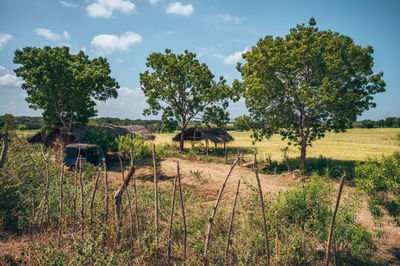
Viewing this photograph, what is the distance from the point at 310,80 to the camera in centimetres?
1335

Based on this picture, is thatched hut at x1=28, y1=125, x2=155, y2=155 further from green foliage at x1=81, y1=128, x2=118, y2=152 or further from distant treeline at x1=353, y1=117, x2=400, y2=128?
distant treeline at x1=353, y1=117, x2=400, y2=128

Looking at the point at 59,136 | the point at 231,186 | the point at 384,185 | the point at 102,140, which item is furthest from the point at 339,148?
the point at 59,136

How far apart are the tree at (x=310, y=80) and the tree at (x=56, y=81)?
1262 cm

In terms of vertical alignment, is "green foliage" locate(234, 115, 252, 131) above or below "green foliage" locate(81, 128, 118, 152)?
above

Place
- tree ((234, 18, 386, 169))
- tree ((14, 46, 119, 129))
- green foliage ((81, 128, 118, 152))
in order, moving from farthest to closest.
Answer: tree ((14, 46, 119, 129)), green foliage ((81, 128, 118, 152)), tree ((234, 18, 386, 169))

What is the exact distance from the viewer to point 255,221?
4.58 metres

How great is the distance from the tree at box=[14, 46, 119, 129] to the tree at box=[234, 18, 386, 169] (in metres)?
12.6

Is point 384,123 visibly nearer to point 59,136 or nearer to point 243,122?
point 243,122

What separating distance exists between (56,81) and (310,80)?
1779 centimetres

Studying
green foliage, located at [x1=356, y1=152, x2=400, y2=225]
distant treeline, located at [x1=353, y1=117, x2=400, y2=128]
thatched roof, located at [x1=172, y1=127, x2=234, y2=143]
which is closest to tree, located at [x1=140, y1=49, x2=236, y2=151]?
thatched roof, located at [x1=172, y1=127, x2=234, y2=143]

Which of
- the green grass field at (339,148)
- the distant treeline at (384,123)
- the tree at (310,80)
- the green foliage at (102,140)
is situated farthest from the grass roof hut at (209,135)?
the distant treeline at (384,123)

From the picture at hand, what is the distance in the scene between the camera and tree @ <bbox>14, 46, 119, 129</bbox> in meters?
15.4

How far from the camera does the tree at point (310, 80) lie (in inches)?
474

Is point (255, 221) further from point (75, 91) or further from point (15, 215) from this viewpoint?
point (75, 91)
